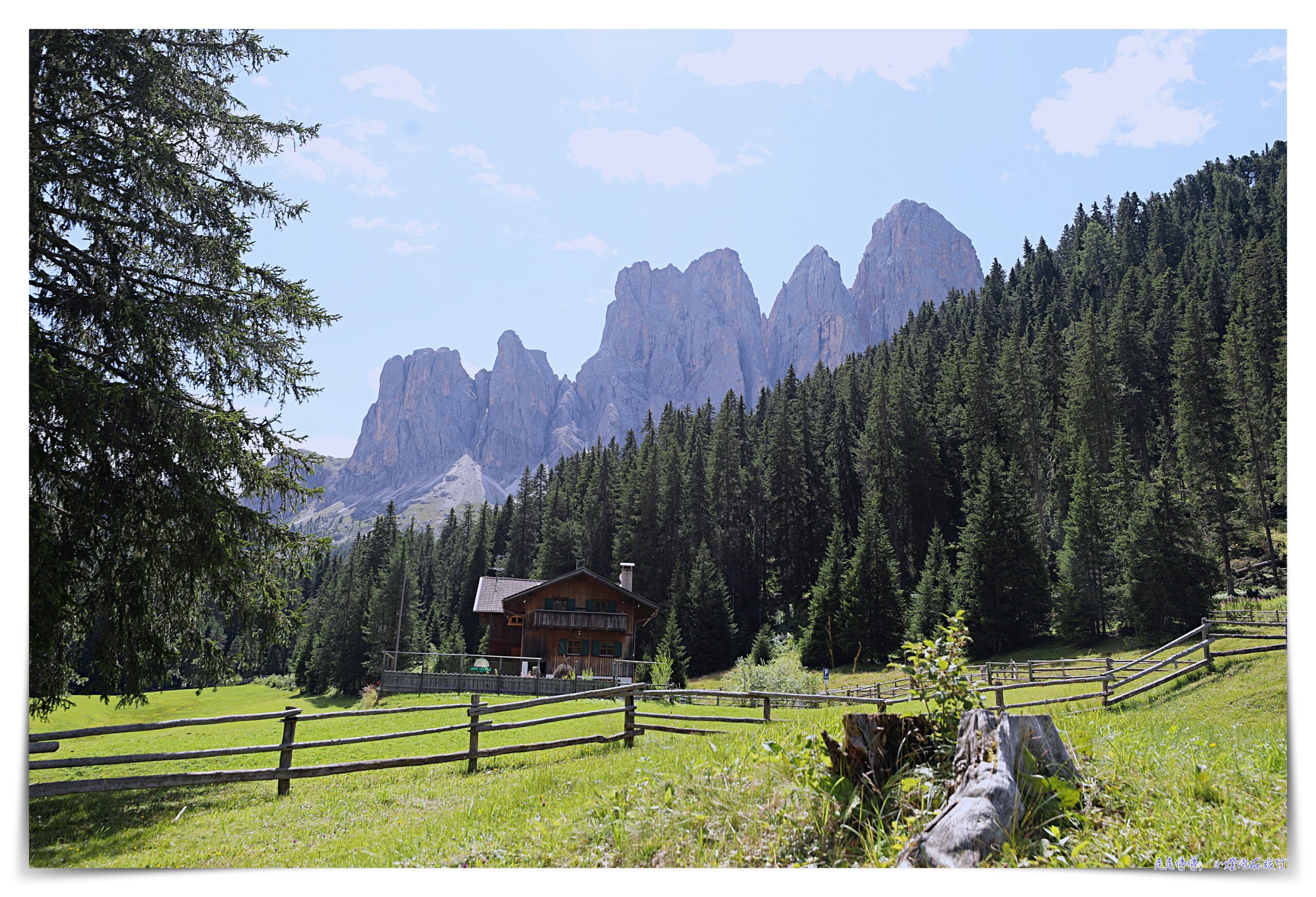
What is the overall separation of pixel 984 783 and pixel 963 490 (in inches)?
2157

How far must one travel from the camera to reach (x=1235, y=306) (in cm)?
5234

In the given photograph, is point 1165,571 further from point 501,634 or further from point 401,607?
point 401,607

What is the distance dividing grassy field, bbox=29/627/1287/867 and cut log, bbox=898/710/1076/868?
0.75 feet

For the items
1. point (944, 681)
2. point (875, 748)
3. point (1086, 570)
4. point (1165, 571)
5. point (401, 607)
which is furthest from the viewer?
point (401, 607)

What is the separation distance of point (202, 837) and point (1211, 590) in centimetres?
3902

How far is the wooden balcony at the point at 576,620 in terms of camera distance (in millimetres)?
39094

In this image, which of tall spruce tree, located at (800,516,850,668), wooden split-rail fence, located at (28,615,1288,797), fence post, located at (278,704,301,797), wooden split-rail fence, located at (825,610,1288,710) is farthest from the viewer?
tall spruce tree, located at (800,516,850,668)

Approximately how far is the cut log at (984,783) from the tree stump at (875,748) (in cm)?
36

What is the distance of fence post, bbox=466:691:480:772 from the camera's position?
436 inches

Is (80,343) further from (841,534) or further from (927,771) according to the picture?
(841,534)

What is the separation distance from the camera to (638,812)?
20.7 ft

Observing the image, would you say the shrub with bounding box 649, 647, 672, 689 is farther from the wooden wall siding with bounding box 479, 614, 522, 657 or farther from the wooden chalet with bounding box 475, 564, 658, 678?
the wooden wall siding with bounding box 479, 614, 522, 657

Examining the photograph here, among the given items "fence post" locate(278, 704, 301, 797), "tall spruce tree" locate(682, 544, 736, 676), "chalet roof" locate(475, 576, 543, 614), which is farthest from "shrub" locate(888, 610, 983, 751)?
"tall spruce tree" locate(682, 544, 736, 676)

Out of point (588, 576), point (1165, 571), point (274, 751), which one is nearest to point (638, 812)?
point (274, 751)
